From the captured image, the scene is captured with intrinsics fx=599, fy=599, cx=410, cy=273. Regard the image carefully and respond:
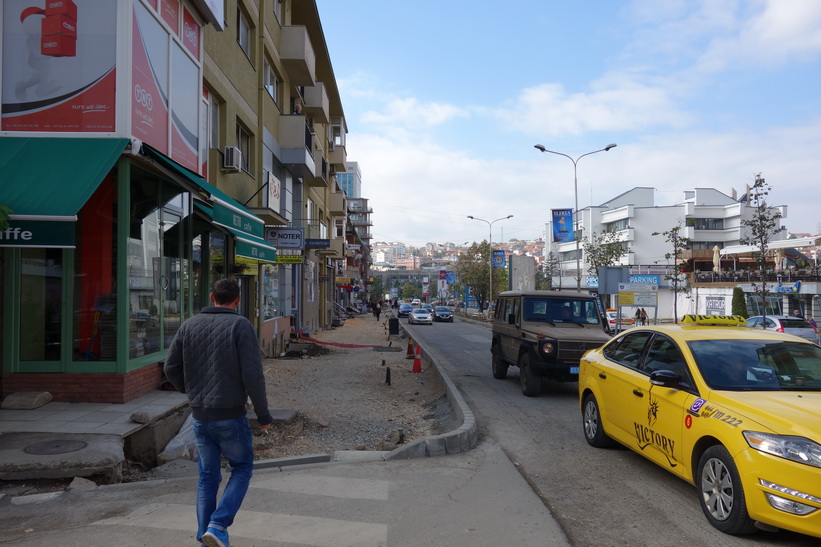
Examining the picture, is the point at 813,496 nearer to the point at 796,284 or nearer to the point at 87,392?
the point at 87,392

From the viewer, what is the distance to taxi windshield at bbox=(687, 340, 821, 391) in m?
5.16

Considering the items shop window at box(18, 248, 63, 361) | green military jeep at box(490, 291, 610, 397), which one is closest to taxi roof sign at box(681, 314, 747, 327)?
green military jeep at box(490, 291, 610, 397)

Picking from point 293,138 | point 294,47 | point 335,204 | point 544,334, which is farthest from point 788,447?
point 335,204

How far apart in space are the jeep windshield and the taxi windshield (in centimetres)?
626

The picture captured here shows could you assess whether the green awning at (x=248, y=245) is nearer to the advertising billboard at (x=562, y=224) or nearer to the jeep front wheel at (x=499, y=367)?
the jeep front wheel at (x=499, y=367)

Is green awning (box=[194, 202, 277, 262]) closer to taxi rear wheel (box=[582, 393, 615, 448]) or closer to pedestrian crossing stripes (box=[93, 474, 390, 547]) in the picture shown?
pedestrian crossing stripes (box=[93, 474, 390, 547])

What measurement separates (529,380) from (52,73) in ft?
29.3

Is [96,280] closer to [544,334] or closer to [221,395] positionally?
[221,395]

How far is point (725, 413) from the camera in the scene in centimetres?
464

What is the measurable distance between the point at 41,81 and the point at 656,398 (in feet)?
28.0

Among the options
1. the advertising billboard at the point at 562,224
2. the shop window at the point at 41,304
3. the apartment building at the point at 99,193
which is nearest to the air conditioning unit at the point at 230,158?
the apartment building at the point at 99,193

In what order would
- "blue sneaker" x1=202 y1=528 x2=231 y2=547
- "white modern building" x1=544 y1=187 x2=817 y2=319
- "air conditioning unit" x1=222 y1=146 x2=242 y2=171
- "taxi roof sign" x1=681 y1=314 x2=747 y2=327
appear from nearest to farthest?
"blue sneaker" x1=202 y1=528 x2=231 y2=547 < "taxi roof sign" x1=681 y1=314 x2=747 y2=327 < "air conditioning unit" x1=222 y1=146 x2=242 y2=171 < "white modern building" x1=544 y1=187 x2=817 y2=319

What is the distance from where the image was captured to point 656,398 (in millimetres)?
5617

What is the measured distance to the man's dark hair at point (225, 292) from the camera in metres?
4.10
